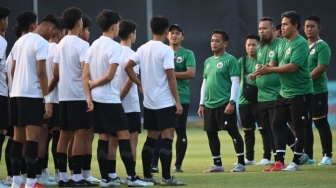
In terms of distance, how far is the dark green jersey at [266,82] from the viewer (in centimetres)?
1442

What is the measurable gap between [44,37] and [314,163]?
17.5 feet

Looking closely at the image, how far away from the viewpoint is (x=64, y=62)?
38.3ft

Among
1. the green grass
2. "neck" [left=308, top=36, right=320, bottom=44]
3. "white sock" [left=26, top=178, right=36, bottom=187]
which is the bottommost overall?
the green grass

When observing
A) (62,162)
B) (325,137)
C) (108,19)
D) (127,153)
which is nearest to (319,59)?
(325,137)

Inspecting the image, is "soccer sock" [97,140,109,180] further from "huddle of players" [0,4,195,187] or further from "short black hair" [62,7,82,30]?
"short black hair" [62,7,82,30]

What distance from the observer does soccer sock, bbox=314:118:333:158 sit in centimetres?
1494

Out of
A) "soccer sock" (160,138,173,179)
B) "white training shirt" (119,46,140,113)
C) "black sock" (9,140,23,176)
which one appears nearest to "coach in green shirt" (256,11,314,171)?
"white training shirt" (119,46,140,113)

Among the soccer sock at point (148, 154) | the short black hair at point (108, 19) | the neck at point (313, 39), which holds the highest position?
the short black hair at point (108, 19)

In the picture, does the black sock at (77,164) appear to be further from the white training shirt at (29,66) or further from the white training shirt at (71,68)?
the white training shirt at (29,66)

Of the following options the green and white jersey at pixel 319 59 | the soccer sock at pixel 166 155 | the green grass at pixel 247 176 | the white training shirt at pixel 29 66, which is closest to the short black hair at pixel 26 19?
the white training shirt at pixel 29 66

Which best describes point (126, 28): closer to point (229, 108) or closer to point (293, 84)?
point (229, 108)

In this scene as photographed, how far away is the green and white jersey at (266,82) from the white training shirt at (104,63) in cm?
357

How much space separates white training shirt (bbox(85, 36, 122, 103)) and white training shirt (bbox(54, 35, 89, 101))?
0.25 meters

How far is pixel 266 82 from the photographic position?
48.1ft
